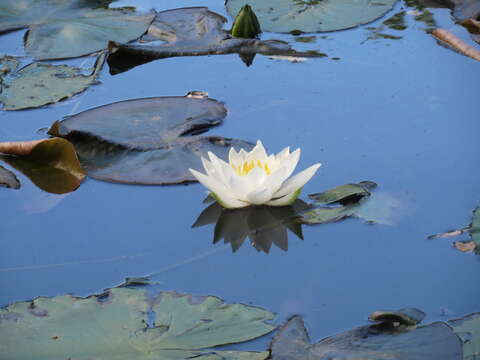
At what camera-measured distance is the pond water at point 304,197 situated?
196 centimetres

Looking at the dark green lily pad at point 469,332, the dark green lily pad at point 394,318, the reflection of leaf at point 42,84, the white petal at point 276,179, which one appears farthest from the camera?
the reflection of leaf at point 42,84

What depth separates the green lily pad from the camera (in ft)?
11.9

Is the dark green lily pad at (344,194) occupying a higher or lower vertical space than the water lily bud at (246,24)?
lower

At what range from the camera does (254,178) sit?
85.3 inches

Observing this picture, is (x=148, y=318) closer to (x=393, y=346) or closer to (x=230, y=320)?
(x=230, y=320)

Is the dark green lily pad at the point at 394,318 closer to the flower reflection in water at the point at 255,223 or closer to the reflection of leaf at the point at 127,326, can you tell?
the reflection of leaf at the point at 127,326

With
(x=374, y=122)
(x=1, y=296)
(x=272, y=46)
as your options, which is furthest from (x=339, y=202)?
(x=272, y=46)

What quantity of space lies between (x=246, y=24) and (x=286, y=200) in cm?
150

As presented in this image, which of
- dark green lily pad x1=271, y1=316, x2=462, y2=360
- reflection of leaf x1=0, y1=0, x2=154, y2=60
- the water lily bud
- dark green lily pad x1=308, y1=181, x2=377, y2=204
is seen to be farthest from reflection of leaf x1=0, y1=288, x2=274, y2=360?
the water lily bud

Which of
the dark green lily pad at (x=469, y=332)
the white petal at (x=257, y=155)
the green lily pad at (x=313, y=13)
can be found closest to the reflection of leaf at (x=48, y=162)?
the white petal at (x=257, y=155)

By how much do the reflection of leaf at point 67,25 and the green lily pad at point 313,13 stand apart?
58 centimetres

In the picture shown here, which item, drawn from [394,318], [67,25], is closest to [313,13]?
[67,25]

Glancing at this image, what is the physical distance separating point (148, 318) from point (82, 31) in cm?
213

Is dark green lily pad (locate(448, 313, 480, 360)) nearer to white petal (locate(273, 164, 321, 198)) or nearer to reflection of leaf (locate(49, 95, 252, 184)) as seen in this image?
white petal (locate(273, 164, 321, 198))
